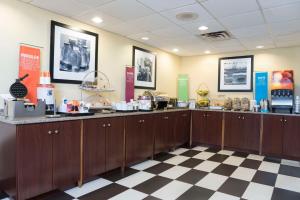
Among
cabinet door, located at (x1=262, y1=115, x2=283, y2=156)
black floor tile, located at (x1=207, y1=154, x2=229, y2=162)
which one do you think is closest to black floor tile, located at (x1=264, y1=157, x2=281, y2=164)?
cabinet door, located at (x1=262, y1=115, x2=283, y2=156)

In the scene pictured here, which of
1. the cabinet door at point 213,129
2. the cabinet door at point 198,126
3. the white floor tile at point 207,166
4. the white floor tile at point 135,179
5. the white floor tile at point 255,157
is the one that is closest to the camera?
the white floor tile at point 135,179

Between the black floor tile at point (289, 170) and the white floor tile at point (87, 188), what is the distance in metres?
2.78

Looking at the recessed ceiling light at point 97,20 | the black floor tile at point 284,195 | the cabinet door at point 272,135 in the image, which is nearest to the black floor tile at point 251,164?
the cabinet door at point 272,135

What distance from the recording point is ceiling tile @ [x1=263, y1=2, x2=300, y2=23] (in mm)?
2783

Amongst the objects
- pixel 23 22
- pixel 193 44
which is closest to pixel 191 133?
pixel 193 44

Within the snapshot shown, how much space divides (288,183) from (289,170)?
0.70m

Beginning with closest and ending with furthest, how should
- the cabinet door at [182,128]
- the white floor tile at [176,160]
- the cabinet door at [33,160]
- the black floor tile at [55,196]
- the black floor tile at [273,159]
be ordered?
the cabinet door at [33,160] < the black floor tile at [55,196] < the white floor tile at [176,160] < the black floor tile at [273,159] < the cabinet door at [182,128]

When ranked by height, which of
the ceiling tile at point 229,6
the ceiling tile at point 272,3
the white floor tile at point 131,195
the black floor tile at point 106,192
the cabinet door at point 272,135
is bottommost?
the white floor tile at point 131,195

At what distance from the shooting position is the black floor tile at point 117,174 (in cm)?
302

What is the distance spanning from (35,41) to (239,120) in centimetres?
414

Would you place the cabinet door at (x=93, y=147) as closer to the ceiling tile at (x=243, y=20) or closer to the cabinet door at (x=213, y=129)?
the ceiling tile at (x=243, y=20)

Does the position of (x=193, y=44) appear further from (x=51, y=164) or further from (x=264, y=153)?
(x=51, y=164)

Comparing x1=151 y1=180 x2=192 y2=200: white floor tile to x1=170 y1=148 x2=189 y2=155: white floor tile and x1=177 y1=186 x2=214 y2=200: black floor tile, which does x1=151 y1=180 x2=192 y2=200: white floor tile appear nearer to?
x1=177 y1=186 x2=214 y2=200: black floor tile

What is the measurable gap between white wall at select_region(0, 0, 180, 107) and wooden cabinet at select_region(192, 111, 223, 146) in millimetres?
2038
